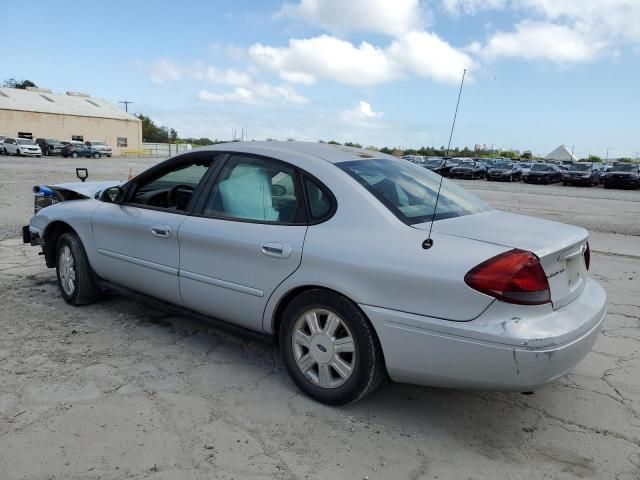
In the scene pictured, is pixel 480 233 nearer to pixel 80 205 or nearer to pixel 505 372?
pixel 505 372

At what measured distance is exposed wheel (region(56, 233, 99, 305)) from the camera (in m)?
4.64

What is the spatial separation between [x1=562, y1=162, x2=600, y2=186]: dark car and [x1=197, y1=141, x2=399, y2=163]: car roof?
3447cm

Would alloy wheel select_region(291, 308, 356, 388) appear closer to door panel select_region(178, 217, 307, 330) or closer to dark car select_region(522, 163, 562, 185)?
door panel select_region(178, 217, 307, 330)

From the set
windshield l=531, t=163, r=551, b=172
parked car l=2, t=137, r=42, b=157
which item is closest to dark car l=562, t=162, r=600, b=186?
windshield l=531, t=163, r=551, b=172

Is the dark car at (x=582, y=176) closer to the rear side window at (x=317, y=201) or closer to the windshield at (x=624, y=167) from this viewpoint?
the windshield at (x=624, y=167)

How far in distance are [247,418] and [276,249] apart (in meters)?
0.97

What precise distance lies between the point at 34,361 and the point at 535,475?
3181 millimetres

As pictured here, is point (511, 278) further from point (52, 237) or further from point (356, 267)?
point (52, 237)

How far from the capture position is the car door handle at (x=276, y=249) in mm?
3140

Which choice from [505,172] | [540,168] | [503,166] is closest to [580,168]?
[540,168]

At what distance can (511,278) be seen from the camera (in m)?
2.56

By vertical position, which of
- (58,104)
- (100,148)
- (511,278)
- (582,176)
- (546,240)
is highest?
(546,240)

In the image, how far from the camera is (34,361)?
367cm

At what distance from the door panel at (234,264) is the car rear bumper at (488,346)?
0.62 m
